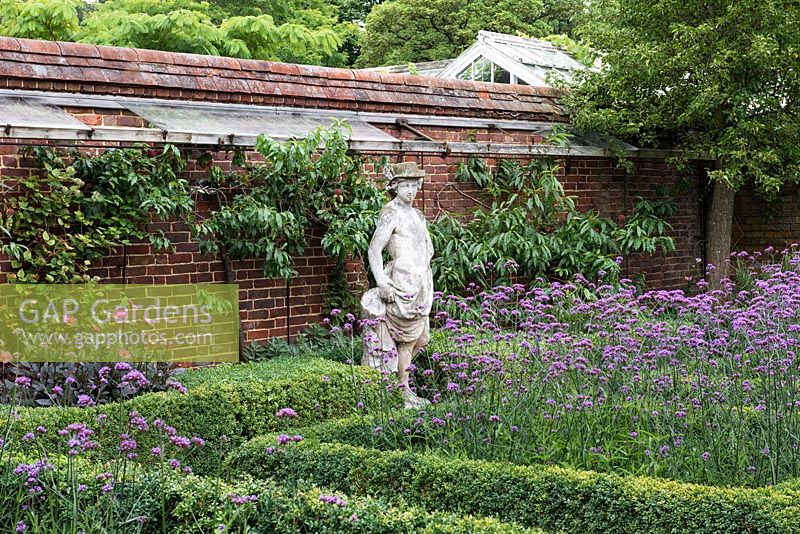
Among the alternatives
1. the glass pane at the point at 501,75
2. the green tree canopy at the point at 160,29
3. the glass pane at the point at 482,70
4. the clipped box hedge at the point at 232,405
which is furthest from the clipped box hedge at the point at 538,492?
the green tree canopy at the point at 160,29

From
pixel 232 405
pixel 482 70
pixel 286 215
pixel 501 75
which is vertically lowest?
pixel 232 405

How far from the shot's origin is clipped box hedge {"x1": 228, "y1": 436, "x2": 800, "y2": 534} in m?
4.41

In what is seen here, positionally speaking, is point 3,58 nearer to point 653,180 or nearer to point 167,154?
point 167,154

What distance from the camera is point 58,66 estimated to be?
27.9 ft

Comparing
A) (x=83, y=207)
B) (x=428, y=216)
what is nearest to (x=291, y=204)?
(x=428, y=216)

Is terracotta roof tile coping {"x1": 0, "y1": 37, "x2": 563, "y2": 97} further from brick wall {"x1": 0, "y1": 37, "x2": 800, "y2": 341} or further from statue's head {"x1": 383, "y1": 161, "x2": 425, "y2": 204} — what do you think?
statue's head {"x1": 383, "y1": 161, "x2": 425, "y2": 204}

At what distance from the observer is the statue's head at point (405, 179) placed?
7.78 meters

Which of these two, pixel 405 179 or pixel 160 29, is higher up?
pixel 160 29

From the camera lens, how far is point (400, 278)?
25.8 ft

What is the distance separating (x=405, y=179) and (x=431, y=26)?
2068 centimetres

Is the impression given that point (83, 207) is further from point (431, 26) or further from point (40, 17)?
point (431, 26)

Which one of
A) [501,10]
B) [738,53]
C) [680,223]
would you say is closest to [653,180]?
[680,223]

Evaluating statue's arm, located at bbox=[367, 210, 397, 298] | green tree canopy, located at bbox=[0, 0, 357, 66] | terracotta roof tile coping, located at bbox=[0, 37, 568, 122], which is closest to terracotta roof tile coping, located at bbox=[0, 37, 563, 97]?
terracotta roof tile coping, located at bbox=[0, 37, 568, 122]

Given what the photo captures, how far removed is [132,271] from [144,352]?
105 centimetres
